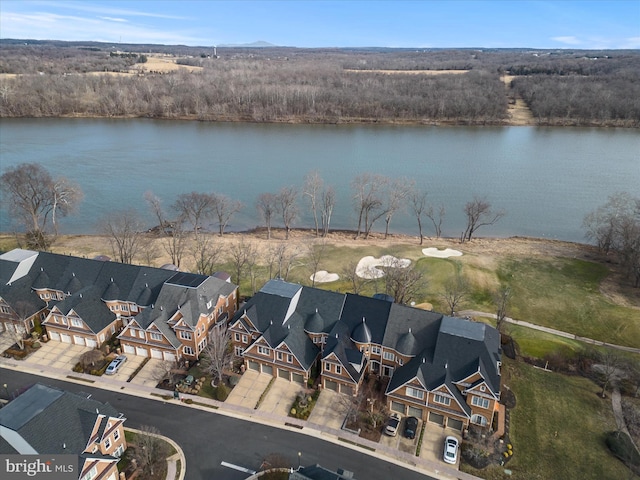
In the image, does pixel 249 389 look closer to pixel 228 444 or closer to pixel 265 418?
pixel 265 418

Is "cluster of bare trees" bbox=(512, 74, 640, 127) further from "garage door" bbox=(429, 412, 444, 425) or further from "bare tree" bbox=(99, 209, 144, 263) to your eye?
"garage door" bbox=(429, 412, 444, 425)

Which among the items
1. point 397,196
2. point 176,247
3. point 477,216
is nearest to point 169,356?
point 176,247

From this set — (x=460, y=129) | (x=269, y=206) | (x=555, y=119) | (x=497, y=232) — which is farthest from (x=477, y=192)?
(x=555, y=119)

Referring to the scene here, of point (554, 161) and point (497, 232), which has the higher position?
point (554, 161)

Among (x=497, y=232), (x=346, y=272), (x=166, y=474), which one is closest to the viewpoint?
(x=166, y=474)

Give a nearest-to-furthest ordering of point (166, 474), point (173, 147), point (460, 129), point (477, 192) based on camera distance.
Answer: point (166, 474), point (477, 192), point (173, 147), point (460, 129)

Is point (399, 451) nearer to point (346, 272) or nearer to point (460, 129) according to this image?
point (346, 272)

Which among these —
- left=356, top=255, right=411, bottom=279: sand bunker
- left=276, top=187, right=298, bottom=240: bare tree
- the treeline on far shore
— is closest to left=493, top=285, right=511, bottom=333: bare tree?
left=356, top=255, right=411, bottom=279: sand bunker
